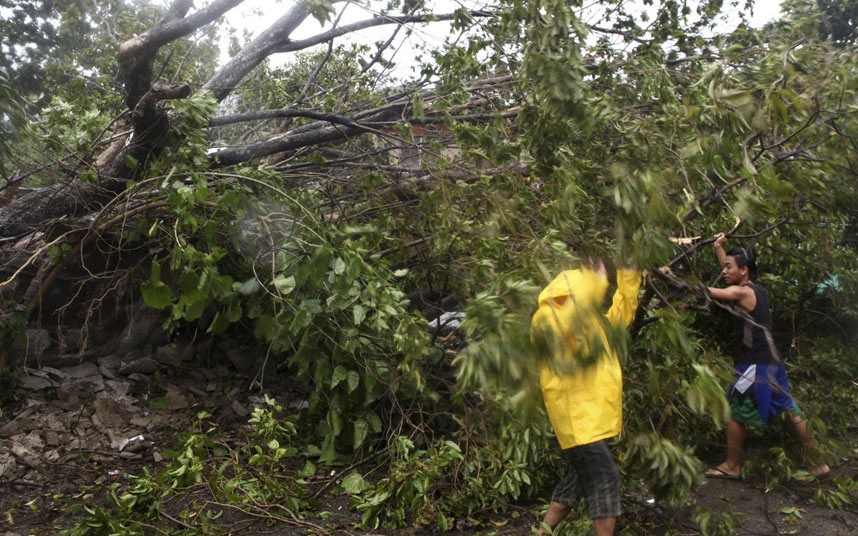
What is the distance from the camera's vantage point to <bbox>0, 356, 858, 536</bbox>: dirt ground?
150 inches

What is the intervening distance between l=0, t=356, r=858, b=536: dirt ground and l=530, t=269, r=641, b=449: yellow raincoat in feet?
2.98

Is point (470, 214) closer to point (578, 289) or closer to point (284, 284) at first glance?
point (284, 284)

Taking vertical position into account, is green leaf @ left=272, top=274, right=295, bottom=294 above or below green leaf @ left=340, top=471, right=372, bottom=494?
above

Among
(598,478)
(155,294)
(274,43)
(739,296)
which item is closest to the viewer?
(598,478)

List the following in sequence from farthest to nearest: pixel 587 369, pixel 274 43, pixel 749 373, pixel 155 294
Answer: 1. pixel 274 43
2. pixel 749 373
3. pixel 155 294
4. pixel 587 369

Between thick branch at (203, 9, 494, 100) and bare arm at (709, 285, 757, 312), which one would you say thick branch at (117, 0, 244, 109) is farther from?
bare arm at (709, 285, 757, 312)

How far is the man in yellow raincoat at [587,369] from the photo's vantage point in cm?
274

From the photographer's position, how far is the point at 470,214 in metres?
4.98

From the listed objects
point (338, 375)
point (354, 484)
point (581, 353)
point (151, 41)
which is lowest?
point (354, 484)

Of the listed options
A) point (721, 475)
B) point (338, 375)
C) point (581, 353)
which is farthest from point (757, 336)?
point (338, 375)

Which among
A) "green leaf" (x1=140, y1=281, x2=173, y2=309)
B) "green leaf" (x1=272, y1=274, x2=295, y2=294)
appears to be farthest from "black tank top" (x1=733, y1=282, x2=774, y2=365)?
"green leaf" (x1=140, y1=281, x2=173, y2=309)

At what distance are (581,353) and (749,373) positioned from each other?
2.06m

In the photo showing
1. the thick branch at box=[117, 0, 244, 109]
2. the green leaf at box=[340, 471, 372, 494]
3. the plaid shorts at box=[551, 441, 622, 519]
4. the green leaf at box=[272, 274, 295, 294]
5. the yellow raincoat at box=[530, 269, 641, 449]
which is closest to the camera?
the yellow raincoat at box=[530, 269, 641, 449]

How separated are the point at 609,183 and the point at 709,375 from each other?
5.94ft
